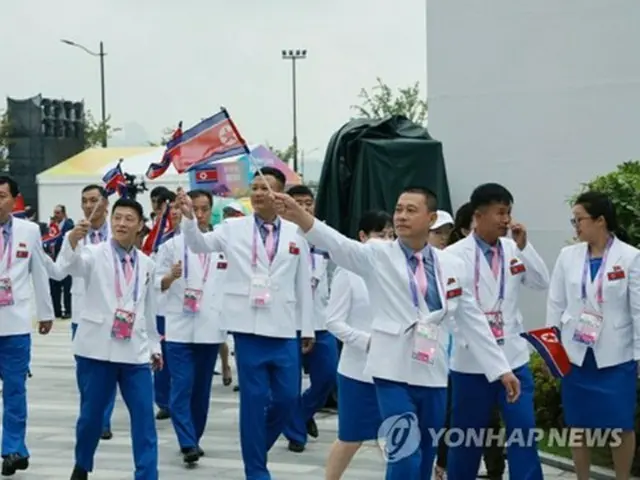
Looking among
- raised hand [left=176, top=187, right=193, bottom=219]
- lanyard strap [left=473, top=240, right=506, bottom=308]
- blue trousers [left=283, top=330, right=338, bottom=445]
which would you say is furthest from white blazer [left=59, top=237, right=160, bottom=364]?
lanyard strap [left=473, top=240, right=506, bottom=308]

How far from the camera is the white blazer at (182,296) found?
363 inches

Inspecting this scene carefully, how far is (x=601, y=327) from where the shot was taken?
6.97m

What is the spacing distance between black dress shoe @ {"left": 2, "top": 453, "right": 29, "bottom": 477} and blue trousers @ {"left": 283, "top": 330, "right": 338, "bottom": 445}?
206 cm

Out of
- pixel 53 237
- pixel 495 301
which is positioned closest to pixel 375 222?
pixel 495 301

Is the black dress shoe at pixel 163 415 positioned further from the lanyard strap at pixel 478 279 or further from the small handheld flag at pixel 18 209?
the lanyard strap at pixel 478 279

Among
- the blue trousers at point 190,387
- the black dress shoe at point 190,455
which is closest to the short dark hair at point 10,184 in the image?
the blue trousers at point 190,387

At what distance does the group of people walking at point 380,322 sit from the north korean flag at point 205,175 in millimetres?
256

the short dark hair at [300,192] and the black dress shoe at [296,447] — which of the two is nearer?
the black dress shoe at [296,447]

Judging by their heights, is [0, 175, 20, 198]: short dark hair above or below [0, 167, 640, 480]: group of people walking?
above

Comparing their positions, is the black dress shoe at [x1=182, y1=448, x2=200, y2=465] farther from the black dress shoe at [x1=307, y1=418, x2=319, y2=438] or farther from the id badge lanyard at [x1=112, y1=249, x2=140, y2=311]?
the id badge lanyard at [x1=112, y1=249, x2=140, y2=311]

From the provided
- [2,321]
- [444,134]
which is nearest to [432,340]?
[2,321]

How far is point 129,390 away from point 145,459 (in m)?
0.45

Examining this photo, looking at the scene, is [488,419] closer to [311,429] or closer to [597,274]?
[597,274]

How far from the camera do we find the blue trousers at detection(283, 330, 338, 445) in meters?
9.18
